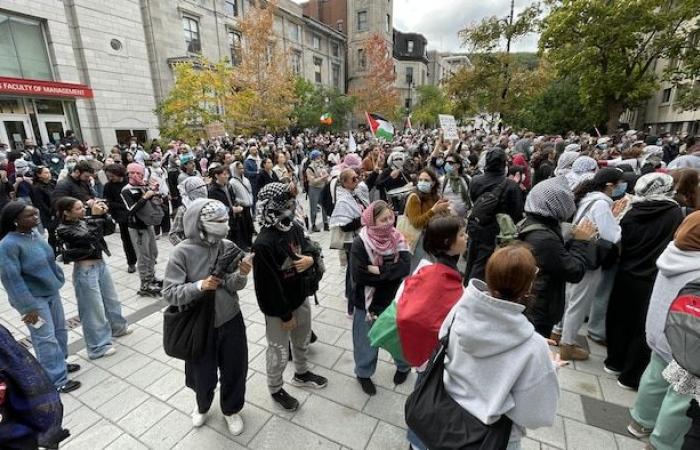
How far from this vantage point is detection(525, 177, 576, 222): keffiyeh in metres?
2.83

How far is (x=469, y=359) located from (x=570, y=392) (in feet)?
8.29

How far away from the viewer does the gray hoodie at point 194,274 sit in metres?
2.50

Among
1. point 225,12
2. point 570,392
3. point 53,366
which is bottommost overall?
point 570,392

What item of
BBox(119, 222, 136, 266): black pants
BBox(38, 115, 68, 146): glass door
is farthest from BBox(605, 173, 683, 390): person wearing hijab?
BBox(38, 115, 68, 146): glass door

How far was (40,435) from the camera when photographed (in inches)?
65.5

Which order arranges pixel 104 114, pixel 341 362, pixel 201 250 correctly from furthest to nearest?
pixel 104 114, pixel 341 362, pixel 201 250

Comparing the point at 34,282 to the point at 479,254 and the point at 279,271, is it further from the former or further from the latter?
the point at 479,254

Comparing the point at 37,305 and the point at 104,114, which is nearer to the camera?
the point at 37,305

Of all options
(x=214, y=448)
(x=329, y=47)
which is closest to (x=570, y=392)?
(x=214, y=448)

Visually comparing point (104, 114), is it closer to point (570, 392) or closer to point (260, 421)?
point (260, 421)

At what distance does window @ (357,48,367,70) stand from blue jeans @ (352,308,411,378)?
45.4 metres

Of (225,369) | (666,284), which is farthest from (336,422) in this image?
(666,284)

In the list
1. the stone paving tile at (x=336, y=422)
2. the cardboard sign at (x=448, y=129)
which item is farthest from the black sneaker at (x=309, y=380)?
the cardboard sign at (x=448, y=129)

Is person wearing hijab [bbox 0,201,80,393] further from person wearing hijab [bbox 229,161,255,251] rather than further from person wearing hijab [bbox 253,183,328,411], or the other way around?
person wearing hijab [bbox 229,161,255,251]
